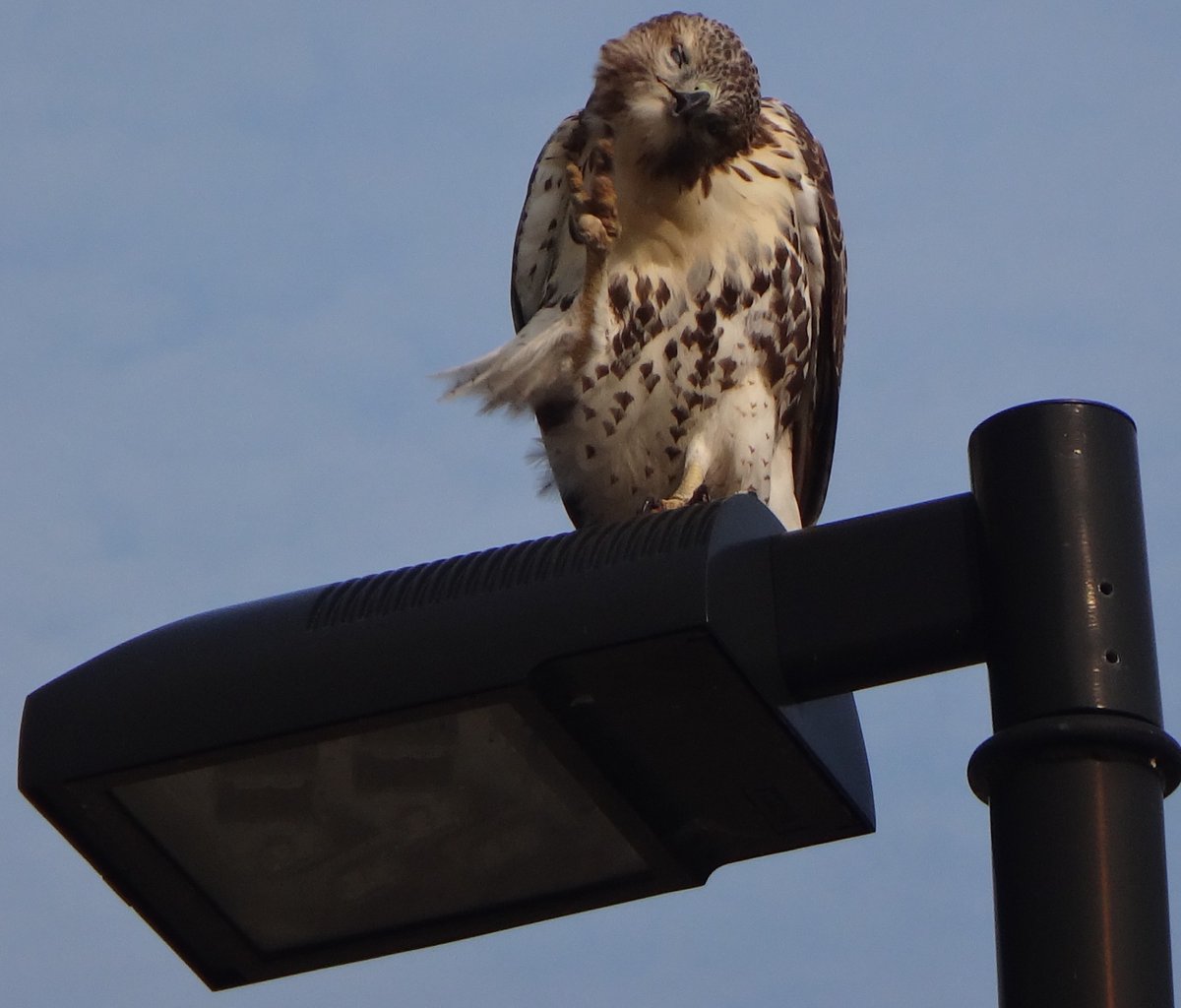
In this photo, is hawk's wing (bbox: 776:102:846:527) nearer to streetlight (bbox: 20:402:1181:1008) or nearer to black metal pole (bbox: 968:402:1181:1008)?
streetlight (bbox: 20:402:1181:1008)

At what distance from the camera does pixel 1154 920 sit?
6.34 feet

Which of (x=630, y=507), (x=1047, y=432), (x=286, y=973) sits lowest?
(x=286, y=973)

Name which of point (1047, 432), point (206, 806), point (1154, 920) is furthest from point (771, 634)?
point (206, 806)

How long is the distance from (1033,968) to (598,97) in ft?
13.9

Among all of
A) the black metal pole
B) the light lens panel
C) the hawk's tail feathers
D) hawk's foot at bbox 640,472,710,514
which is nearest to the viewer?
the black metal pole

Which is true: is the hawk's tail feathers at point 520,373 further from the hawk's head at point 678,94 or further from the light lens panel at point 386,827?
the light lens panel at point 386,827

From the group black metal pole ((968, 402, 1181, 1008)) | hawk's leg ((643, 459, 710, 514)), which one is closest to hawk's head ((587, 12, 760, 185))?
hawk's leg ((643, 459, 710, 514))

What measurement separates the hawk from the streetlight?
3.06 meters

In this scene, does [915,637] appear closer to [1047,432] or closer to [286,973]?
[1047,432]

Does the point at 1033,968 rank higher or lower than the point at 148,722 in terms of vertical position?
lower

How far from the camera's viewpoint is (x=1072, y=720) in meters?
2.00

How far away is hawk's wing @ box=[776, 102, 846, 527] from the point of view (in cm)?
622

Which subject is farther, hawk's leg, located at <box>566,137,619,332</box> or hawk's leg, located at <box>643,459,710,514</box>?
hawk's leg, located at <box>643,459,710,514</box>

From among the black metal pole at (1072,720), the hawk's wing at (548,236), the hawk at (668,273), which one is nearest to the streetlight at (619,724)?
the black metal pole at (1072,720)
